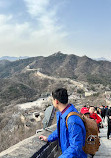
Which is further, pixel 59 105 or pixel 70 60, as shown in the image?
pixel 70 60

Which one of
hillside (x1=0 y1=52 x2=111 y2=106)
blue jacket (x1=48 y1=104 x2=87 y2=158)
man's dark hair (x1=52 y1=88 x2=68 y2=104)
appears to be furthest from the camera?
hillside (x1=0 y1=52 x2=111 y2=106)

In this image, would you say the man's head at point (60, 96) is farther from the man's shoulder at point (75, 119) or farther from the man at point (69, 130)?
the man's shoulder at point (75, 119)

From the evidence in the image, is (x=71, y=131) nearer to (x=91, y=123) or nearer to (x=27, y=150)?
(x=91, y=123)

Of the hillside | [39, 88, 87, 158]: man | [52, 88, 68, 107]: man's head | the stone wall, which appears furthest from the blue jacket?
the hillside

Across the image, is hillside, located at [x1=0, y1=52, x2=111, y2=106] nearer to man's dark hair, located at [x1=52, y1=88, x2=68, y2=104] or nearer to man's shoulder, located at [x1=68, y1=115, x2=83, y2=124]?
man's dark hair, located at [x1=52, y1=88, x2=68, y2=104]

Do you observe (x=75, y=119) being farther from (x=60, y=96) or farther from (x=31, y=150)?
(x=31, y=150)

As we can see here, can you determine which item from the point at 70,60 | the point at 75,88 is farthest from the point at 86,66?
the point at 75,88
